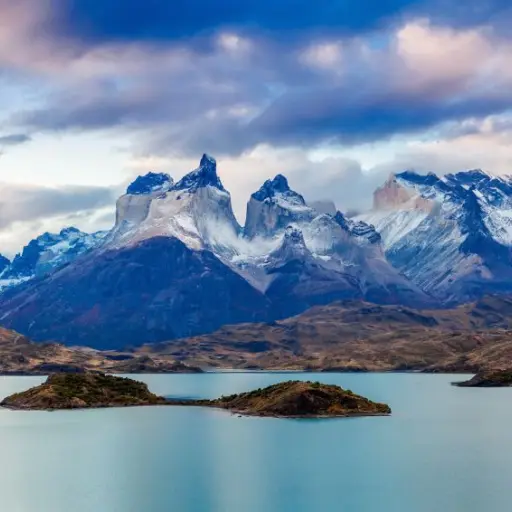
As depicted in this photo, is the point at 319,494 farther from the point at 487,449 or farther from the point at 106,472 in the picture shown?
the point at 487,449

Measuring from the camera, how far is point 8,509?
454 ft

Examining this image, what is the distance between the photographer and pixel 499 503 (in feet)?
455

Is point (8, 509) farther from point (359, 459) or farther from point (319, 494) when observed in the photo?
point (359, 459)

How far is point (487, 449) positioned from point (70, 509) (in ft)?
297

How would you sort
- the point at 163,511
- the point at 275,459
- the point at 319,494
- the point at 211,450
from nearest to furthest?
the point at 163,511 → the point at 319,494 → the point at 275,459 → the point at 211,450

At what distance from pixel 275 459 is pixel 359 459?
1456cm

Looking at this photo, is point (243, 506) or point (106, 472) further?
point (106, 472)

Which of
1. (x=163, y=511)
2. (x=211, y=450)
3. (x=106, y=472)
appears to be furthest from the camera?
(x=211, y=450)

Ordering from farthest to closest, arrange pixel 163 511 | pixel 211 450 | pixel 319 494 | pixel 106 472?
pixel 211 450 < pixel 106 472 < pixel 319 494 < pixel 163 511

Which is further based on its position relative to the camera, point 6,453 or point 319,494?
point 6,453

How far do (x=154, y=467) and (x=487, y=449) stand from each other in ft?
208

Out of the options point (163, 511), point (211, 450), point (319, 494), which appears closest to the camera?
point (163, 511)

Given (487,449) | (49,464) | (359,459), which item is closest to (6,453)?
(49,464)


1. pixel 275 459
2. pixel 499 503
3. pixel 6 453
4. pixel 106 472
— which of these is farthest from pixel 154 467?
pixel 499 503
